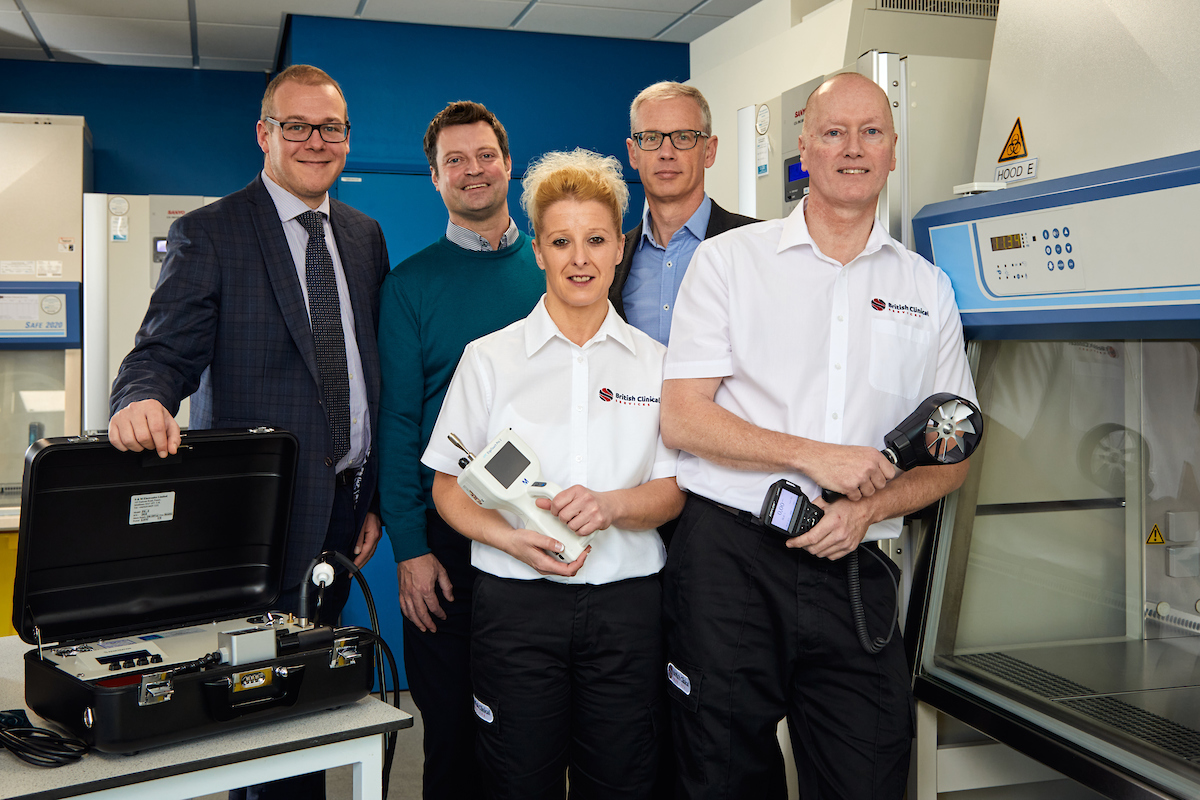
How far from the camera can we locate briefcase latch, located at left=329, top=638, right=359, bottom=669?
4.67 ft

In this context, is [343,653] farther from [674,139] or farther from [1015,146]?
[1015,146]

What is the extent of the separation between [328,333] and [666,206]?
805 mm

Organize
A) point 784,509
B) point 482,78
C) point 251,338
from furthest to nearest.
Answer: point 482,78 < point 251,338 < point 784,509

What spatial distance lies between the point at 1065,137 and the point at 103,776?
6.12 ft

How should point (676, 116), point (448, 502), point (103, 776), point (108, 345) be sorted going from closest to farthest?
1. point (103, 776)
2. point (448, 502)
3. point (676, 116)
4. point (108, 345)

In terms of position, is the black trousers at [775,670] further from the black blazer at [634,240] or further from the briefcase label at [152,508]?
the briefcase label at [152,508]

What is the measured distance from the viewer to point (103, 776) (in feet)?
4.04

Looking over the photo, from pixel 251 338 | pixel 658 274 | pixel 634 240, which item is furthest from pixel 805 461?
pixel 251 338

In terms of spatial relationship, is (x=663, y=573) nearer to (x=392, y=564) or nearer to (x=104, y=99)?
(x=392, y=564)

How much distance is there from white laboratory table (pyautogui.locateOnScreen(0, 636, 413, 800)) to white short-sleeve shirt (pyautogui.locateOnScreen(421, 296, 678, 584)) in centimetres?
38

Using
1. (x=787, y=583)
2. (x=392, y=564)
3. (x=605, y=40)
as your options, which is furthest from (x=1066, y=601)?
(x=605, y=40)

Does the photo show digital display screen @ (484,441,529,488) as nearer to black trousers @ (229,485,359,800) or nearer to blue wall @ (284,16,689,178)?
black trousers @ (229,485,359,800)

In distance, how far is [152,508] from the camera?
5.08 ft

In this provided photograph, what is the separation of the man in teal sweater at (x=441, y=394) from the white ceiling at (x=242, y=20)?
2348 millimetres
